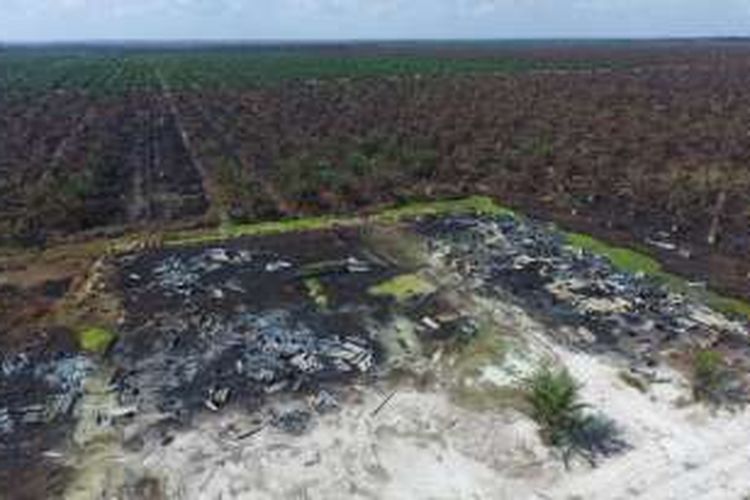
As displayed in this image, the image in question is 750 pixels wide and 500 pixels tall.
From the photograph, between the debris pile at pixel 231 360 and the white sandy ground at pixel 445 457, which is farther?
the debris pile at pixel 231 360

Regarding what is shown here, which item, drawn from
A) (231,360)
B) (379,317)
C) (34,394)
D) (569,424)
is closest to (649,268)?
(379,317)

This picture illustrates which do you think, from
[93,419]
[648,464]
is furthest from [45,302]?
[648,464]

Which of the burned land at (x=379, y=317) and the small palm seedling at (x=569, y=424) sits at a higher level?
the small palm seedling at (x=569, y=424)

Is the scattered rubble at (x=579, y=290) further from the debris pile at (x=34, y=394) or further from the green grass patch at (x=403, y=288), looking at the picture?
the debris pile at (x=34, y=394)

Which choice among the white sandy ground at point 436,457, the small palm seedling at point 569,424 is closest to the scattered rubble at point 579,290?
the white sandy ground at point 436,457

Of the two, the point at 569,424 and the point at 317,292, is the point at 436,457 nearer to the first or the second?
the point at 569,424

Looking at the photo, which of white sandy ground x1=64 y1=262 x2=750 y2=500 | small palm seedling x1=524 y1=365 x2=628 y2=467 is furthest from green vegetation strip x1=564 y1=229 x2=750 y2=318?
small palm seedling x1=524 y1=365 x2=628 y2=467

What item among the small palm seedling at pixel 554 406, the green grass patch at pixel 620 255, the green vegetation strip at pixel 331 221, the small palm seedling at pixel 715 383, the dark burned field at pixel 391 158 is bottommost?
the dark burned field at pixel 391 158
